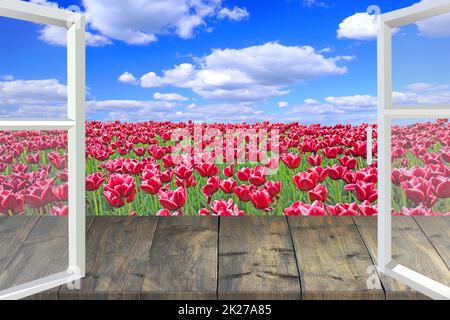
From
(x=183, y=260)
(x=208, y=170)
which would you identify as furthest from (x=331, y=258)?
(x=208, y=170)

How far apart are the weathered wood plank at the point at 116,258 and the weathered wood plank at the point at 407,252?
85 cm

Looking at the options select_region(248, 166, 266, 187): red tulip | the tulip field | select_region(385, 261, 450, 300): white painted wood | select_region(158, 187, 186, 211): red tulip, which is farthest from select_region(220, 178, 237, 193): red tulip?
select_region(385, 261, 450, 300): white painted wood

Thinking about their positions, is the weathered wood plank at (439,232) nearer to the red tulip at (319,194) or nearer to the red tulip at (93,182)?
the red tulip at (319,194)

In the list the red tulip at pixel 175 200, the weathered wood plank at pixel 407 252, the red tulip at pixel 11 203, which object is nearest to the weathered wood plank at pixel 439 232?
the weathered wood plank at pixel 407 252

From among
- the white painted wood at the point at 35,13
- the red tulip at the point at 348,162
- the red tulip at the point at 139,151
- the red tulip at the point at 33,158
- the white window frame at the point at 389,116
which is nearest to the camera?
the white painted wood at the point at 35,13

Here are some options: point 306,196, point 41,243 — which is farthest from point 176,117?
point 41,243

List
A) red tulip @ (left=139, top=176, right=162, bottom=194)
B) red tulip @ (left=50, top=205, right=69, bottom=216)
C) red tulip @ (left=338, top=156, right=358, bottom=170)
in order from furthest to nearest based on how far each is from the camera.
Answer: red tulip @ (left=338, top=156, right=358, bottom=170)
red tulip @ (left=139, top=176, right=162, bottom=194)
red tulip @ (left=50, top=205, right=69, bottom=216)

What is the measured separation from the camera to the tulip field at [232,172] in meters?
2.40

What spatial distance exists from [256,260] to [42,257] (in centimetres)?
79

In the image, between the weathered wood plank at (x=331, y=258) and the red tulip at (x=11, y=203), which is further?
the red tulip at (x=11, y=203)

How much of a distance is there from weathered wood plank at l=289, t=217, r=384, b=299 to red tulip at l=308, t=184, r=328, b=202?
0.13 metres

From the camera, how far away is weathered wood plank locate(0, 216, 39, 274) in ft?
6.56

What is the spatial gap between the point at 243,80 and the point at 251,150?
390 mm

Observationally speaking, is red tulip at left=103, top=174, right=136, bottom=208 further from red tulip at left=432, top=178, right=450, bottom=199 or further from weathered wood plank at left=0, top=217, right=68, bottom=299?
red tulip at left=432, top=178, right=450, bottom=199
